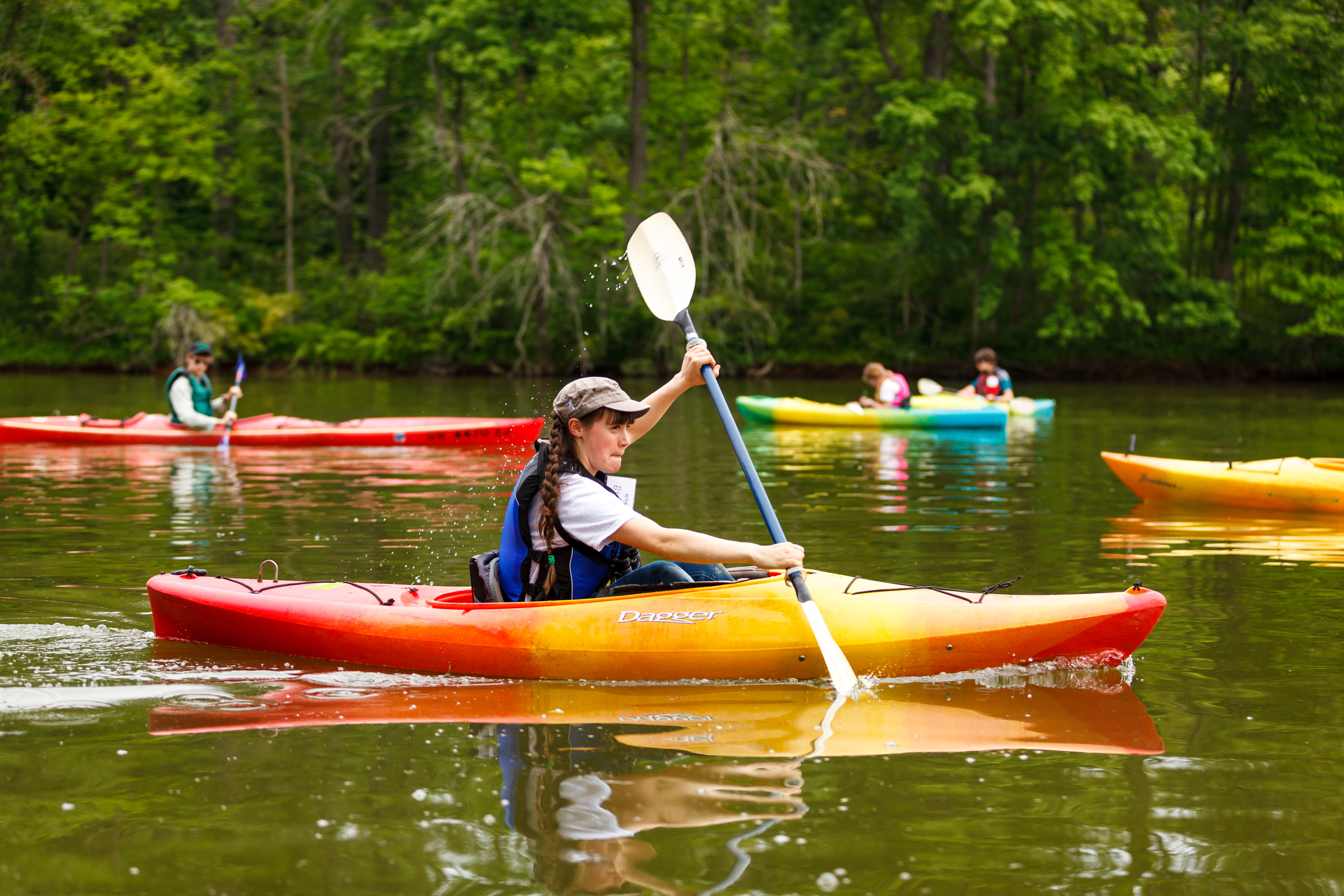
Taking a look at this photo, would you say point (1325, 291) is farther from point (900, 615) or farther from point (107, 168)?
point (107, 168)

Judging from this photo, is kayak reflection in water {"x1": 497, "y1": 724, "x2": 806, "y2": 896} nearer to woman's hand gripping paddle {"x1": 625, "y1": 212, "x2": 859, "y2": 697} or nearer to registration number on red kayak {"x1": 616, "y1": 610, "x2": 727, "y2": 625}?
registration number on red kayak {"x1": 616, "y1": 610, "x2": 727, "y2": 625}

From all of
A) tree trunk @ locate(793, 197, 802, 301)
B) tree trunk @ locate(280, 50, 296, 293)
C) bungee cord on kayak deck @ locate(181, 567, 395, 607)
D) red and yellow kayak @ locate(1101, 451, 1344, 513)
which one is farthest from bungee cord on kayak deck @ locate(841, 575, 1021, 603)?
tree trunk @ locate(280, 50, 296, 293)

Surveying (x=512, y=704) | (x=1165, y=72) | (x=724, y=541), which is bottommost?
(x=512, y=704)

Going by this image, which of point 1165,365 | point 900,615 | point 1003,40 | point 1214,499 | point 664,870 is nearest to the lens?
point 664,870

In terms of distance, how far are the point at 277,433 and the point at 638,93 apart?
14.9 m

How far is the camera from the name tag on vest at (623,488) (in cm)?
430

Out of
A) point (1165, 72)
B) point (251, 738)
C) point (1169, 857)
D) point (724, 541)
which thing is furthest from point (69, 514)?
point (1165, 72)

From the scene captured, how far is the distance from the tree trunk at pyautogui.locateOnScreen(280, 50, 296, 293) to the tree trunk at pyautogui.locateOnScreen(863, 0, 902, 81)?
11.8 meters

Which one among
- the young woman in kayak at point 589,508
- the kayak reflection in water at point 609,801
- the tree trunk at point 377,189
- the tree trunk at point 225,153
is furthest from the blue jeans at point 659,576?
the tree trunk at point 225,153

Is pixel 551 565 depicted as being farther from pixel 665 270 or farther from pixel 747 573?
pixel 665 270

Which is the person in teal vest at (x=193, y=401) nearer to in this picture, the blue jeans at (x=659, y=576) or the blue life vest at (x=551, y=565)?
the blue life vest at (x=551, y=565)

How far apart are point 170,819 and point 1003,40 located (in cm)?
2005

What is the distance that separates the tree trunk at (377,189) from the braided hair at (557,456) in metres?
24.8

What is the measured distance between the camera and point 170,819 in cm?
318
